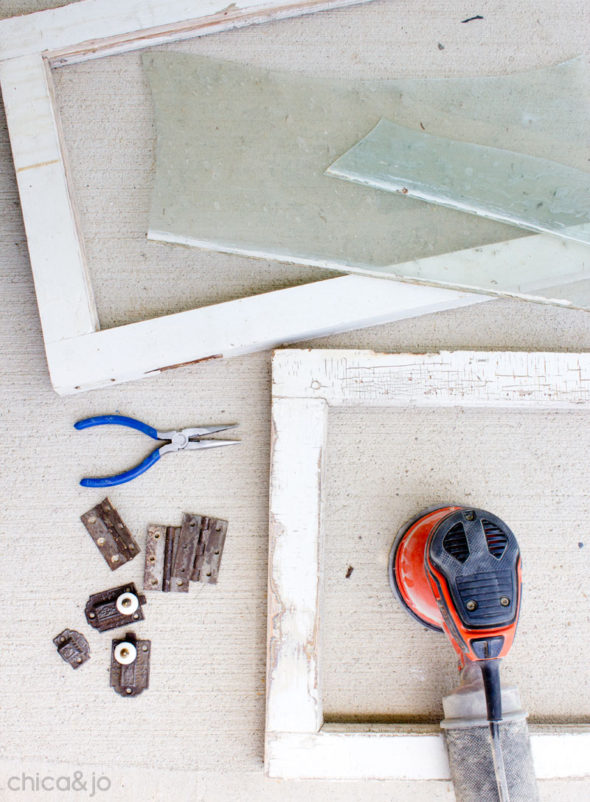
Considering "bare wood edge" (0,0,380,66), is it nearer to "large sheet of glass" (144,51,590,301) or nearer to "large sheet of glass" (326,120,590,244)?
"large sheet of glass" (144,51,590,301)

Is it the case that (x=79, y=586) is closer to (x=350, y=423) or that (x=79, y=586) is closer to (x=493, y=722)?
(x=350, y=423)

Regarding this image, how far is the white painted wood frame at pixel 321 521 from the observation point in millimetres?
838

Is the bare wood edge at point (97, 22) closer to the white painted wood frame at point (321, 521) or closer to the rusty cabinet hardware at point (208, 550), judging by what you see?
the white painted wood frame at point (321, 521)

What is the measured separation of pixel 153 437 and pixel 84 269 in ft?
0.90

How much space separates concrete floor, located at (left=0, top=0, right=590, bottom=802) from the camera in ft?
2.88

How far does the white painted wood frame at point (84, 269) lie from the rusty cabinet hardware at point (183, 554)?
26cm

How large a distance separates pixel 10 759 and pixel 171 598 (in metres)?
0.36

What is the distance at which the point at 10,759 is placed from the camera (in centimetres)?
89

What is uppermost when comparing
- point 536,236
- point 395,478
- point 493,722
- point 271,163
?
point 271,163

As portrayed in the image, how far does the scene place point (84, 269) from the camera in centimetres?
85

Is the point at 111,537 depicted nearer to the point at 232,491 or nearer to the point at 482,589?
the point at 232,491

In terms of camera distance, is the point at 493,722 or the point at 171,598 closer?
the point at 493,722

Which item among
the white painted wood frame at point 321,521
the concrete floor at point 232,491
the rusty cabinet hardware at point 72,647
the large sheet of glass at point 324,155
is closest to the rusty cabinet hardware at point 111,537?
the concrete floor at point 232,491

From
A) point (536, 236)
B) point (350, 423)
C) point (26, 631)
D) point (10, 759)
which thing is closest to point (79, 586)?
point (26, 631)
